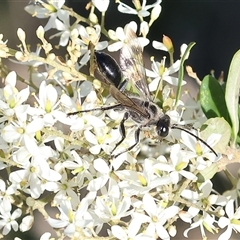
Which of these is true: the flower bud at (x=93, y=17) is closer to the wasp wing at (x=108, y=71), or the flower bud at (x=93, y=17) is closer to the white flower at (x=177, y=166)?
the wasp wing at (x=108, y=71)

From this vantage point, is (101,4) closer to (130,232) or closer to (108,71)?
(108,71)

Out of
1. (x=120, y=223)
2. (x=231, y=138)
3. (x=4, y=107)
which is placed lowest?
(x=120, y=223)

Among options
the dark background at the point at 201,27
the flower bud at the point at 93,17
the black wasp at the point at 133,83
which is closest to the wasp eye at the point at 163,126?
the black wasp at the point at 133,83

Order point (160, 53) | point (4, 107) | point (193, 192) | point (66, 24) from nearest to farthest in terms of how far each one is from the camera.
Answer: point (4, 107)
point (193, 192)
point (66, 24)
point (160, 53)

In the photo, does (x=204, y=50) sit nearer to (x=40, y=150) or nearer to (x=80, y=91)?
(x=80, y=91)

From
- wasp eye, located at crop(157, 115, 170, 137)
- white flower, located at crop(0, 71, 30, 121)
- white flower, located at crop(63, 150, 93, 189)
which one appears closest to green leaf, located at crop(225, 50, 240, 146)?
wasp eye, located at crop(157, 115, 170, 137)

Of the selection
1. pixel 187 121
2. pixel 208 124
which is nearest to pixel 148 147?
pixel 187 121

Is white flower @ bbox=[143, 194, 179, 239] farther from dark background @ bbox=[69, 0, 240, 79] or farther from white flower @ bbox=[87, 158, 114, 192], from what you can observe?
dark background @ bbox=[69, 0, 240, 79]
